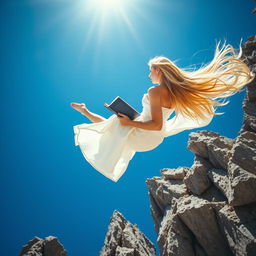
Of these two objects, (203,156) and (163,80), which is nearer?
(163,80)

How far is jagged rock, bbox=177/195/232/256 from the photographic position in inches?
342

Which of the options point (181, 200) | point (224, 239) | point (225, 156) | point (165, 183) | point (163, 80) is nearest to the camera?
point (163, 80)

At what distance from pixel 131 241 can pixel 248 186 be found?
10826 mm

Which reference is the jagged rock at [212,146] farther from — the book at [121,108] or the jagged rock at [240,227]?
the book at [121,108]

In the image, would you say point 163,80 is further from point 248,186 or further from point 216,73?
point 248,186

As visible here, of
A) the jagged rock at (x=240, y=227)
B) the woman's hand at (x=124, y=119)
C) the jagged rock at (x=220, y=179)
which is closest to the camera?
the woman's hand at (x=124, y=119)

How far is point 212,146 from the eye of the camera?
1358cm

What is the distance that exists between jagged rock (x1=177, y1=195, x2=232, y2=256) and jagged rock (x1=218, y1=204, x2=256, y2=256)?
49 cm

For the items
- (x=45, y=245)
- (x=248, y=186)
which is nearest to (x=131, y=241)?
(x=45, y=245)

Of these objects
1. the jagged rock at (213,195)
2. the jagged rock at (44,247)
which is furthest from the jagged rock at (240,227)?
the jagged rock at (44,247)

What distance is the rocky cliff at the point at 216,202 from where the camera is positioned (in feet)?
25.1

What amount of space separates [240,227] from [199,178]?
6127 mm

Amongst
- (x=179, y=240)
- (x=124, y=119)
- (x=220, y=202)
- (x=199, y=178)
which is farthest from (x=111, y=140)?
(x=199, y=178)

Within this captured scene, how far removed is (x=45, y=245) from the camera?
14883mm
